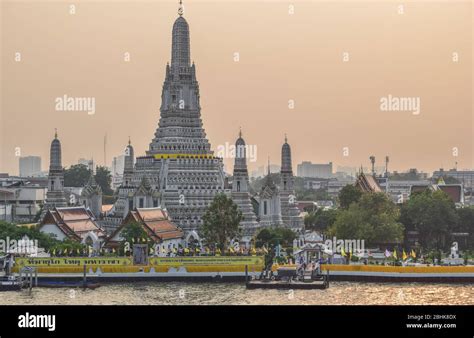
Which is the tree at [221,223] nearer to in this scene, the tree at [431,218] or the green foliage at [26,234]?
the green foliage at [26,234]

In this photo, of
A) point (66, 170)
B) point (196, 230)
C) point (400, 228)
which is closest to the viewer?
point (400, 228)

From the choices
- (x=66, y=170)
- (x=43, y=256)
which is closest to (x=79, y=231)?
(x=43, y=256)

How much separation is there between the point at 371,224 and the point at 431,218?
27.2 ft

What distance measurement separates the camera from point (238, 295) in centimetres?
6331

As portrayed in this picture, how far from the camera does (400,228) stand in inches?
3307

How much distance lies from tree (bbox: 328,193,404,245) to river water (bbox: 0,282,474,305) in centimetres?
1281

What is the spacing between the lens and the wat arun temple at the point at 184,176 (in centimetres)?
9256

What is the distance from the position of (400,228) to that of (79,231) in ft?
86.1

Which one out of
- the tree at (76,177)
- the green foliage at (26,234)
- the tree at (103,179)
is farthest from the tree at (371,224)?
the tree at (76,177)

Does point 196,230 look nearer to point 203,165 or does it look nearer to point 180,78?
point 203,165

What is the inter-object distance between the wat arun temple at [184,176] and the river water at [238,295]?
21998 millimetres

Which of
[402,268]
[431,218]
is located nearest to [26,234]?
[402,268]
